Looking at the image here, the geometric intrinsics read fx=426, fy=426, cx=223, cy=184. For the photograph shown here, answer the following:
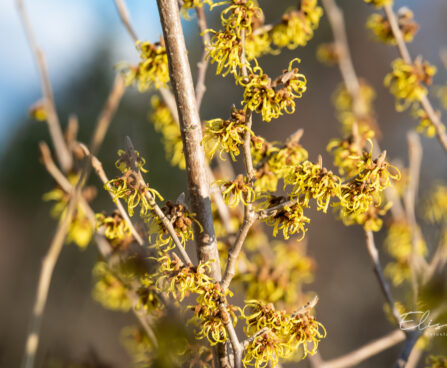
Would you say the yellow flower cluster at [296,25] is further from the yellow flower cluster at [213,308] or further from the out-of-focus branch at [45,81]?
the yellow flower cluster at [213,308]

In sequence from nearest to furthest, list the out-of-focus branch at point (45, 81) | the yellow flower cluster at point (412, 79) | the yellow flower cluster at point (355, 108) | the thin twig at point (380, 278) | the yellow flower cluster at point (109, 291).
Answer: the out-of-focus branch at point (45, 81)
the thin twig at point (380, 278)
the yellow flower cluster at point (109, 291)
the yellow flower cluster at point (412, 79)
the yellow flower cluster at point (355, 108)

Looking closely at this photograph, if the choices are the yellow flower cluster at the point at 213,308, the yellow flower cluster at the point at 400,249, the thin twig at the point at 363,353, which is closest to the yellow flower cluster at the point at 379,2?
the yellow flower cluster at the point at 400,249

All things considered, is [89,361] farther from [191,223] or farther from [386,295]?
[386,295]

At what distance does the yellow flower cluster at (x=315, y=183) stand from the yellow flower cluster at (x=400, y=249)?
1185mm

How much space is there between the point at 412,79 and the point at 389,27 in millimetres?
254

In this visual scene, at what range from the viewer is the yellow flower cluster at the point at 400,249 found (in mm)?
1835

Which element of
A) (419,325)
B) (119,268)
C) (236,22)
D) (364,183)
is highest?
(236,22)

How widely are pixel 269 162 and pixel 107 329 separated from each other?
6819 mm

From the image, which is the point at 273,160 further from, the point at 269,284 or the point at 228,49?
the point at 269,284

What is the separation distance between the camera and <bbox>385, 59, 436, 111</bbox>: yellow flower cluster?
149 centimetres

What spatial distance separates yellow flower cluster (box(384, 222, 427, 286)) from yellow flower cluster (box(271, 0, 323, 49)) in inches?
41.4

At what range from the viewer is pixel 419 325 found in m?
1.16

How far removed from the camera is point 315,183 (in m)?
0.82

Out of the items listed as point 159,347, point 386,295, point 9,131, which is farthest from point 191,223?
point 9,131
